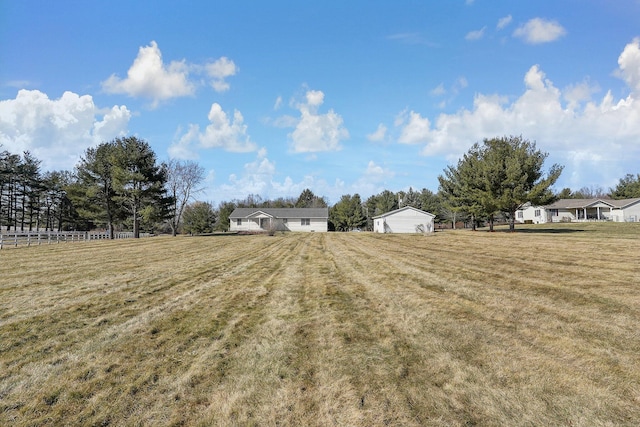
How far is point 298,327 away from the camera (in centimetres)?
564

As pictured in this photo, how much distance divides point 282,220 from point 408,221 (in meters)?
23.5

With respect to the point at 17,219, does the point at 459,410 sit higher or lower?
lower

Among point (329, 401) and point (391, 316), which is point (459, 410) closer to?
point (329, 401)

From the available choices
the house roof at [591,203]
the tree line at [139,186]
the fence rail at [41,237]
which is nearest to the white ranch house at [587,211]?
the house roof at [591,203]

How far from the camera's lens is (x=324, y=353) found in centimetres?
451

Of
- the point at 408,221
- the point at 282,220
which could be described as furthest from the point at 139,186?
the point at 408,221

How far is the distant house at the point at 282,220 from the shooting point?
58.6m

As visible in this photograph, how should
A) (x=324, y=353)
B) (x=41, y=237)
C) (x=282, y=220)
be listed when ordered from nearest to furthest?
1. (x=324, y=353)
2. (x=41, y=237)
3. (x=282, y=220)

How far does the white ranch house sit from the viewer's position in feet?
169

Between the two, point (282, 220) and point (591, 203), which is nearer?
point (591, 203)

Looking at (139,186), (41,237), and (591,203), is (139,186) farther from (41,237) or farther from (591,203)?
(591,203)

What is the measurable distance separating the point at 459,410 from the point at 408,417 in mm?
520

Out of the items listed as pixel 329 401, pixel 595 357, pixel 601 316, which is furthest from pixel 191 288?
pixel 601 316

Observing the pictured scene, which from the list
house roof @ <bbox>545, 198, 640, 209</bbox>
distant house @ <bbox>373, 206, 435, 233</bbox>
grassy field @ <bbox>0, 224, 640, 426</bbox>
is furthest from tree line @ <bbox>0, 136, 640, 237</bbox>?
grassy field @ <bbox>0, 224, 640, 426</bbox>
